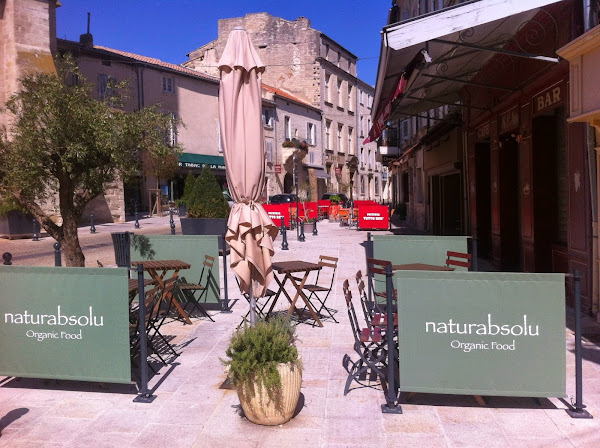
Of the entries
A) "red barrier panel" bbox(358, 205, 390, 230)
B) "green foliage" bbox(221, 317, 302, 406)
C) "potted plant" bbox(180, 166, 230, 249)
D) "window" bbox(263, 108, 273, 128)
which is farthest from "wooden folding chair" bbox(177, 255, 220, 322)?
"window" bbox(263, 108, 273, 128)

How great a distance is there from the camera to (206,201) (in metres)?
13.9

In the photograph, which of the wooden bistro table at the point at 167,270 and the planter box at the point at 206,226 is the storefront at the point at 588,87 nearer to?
the wooden bistro table at the point at 167,270

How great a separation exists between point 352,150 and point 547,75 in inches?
1653

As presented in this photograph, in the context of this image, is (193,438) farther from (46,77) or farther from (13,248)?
(13,248)

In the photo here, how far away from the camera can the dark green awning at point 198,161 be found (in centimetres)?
3131

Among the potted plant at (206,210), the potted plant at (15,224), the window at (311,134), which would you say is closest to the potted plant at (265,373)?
the potted plant at (206,210)

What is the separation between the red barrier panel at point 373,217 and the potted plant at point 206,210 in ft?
28.1

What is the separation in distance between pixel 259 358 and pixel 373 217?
1797 cm

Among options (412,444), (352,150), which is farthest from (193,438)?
(352,150)

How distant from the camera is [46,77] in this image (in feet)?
24.5

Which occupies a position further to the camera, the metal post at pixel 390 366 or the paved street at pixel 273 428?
the metal post at pixel 390 366

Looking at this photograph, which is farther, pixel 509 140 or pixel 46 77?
pixel 509 140

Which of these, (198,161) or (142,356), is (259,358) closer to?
(142,356)

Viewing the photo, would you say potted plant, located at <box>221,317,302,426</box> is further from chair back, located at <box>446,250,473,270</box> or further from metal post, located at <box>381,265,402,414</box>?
chair back, located at <box>446,250,473,270</box>
